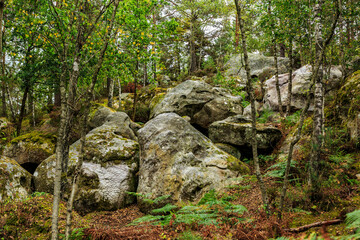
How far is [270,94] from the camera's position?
41.8 feet

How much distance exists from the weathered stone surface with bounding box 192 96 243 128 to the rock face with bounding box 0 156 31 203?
24.8 ft

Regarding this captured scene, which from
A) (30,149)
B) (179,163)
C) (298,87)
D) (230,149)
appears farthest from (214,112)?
(30,149)

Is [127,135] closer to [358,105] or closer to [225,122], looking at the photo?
[225,122]

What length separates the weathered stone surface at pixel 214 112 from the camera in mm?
11039

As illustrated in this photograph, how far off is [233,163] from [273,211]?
9.57ft

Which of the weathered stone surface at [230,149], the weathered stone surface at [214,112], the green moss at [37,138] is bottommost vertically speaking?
the weathered stone surface at [230,149]

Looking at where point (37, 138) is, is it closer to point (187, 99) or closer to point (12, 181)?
point (12, 181)

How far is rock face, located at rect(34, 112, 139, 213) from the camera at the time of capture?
648 cm

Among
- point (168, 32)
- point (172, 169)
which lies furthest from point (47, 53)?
point (172, 169)

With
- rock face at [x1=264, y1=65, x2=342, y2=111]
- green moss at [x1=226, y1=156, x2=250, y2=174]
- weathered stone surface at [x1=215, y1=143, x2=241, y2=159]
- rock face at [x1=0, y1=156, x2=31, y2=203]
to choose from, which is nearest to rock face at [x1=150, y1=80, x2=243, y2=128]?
rock face at [x1=264, y1=65, x2=342, y2=111]

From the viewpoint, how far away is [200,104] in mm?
11242

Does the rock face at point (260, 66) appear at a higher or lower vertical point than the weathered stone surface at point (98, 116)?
higher

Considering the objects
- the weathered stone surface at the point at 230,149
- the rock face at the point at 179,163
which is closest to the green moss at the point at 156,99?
the rock face at the point at 179,163

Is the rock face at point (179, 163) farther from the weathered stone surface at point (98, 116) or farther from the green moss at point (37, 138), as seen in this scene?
the weathered stone surface at point (98, 116)
